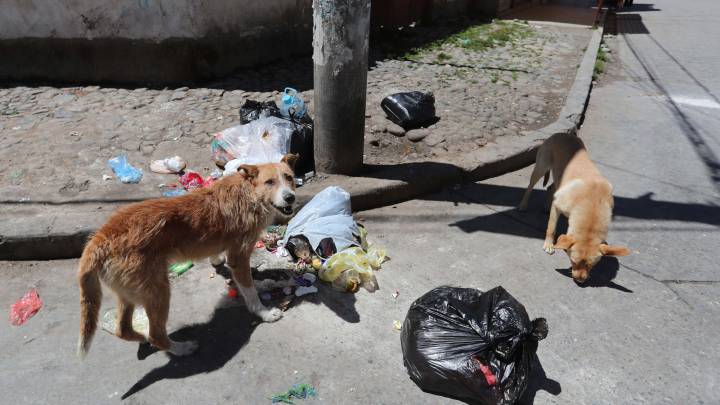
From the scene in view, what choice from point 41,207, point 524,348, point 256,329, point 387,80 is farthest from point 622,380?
point 387,80

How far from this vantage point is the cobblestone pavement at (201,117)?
16.3 ft

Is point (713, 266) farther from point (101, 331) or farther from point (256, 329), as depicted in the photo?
point (101, 331)

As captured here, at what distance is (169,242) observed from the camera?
306 centimetres

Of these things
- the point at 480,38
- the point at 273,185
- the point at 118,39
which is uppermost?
the point at 118,39

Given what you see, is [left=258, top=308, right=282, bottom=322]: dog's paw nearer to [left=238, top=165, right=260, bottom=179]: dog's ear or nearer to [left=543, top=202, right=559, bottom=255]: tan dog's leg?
[left=238, top=165, right=260, bottom=179]: dog's ear

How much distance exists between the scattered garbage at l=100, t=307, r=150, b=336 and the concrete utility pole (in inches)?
96.6

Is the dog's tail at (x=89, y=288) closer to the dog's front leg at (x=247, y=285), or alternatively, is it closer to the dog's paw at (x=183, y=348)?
the dog's paw at (x=183, y=348)

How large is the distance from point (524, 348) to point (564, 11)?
17622mm

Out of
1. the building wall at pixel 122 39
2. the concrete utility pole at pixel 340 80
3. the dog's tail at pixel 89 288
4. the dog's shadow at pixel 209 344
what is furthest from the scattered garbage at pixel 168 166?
the building wall at pixel 122 39

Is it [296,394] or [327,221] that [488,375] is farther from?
[327,221]

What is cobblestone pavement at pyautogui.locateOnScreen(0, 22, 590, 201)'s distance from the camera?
498 centimetres

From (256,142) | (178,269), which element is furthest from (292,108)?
(178,269)

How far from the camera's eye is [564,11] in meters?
17.0

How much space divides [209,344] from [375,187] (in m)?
2.42
